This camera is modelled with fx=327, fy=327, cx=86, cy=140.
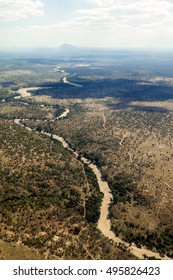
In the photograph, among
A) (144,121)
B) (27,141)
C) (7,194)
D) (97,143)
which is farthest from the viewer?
(144,121)

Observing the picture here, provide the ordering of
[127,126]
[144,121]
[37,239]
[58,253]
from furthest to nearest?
1. [144,121]
2. [127,126]
3. [37,239]
4. [58,253]

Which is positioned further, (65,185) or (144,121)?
(144,121)

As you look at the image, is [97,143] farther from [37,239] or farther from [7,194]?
[37,239]

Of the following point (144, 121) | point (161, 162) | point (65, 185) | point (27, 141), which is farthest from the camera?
point (144, 121)

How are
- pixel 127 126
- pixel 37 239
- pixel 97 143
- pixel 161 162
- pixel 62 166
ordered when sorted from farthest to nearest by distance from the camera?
pixel 127 126 → pixel 97 143 → pixel 161 162 → pixel 62 166 → pixel 37 239

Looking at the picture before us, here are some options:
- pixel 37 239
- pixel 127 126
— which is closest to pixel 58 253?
pixel 37 239

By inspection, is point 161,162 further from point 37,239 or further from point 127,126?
point 37,239

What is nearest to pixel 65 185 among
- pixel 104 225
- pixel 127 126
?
pixel 104 225

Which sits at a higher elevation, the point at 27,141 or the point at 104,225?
the point at 27,141

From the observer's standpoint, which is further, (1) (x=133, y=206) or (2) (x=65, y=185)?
(2) (x=65, y=185)
